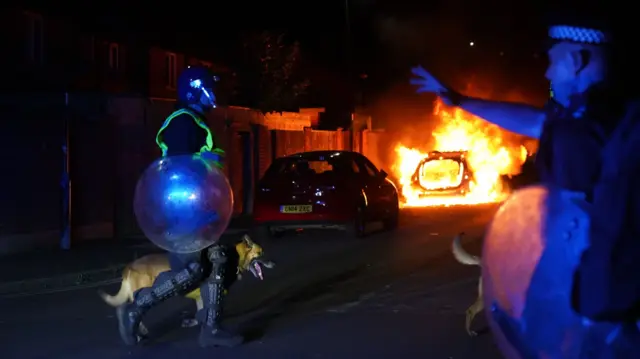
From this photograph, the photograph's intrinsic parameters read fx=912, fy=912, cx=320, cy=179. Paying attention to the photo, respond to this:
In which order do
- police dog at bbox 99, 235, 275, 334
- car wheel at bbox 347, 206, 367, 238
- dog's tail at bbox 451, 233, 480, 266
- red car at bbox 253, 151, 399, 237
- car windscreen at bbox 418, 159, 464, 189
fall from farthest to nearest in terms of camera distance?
car windscreen at bbox 418, 159, 464, 189
car wheel at bbox 347, 206, 367, 238
red car at bbox 253, 151, 399, 237
police dog at bbox 99, 235, 275, 334
dog's tail at bbox 451, 233, 480, 266

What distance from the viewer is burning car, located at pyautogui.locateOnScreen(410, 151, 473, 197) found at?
83.6ft

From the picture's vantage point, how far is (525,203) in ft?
8.12

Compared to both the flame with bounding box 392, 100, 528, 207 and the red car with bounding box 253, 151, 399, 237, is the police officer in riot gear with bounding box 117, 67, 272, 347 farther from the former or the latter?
the flame with bounding box 392, 100, 528, 207

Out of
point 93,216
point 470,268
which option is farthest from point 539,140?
point 93,216

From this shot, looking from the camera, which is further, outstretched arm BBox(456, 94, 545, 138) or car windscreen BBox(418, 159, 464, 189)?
car windscreen BBox(418, 159, 464, 189)

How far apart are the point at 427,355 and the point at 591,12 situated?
195 inches

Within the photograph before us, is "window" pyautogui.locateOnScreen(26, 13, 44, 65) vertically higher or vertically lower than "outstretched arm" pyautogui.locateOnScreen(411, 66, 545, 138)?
higher

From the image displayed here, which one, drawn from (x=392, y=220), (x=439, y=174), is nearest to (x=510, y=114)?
(x=392, y=220)

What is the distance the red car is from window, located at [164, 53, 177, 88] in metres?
11.5

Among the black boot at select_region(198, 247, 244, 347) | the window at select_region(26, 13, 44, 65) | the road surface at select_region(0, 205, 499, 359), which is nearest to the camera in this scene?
the black boot at select_region(198, 247, 244, 347)

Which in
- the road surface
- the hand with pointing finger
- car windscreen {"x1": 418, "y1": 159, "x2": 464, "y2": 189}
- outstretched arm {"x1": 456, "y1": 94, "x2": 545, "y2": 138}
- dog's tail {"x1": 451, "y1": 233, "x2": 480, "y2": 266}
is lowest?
the road surface

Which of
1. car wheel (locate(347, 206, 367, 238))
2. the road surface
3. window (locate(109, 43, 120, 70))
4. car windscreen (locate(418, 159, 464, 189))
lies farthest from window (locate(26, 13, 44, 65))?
car windscreen (locate(418, 159, 464, 189))

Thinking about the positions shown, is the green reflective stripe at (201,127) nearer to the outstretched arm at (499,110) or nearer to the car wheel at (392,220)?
the outstretched arm at (499,110)

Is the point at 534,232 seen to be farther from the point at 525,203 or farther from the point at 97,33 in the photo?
the point at 97,33
